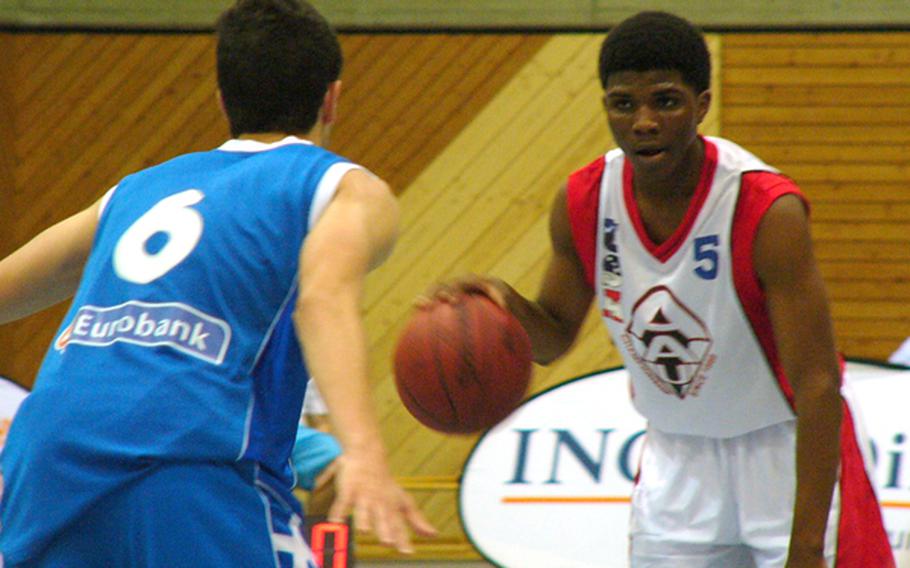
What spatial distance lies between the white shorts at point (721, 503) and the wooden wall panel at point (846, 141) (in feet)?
15.9

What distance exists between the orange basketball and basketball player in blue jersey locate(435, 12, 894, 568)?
107 mm

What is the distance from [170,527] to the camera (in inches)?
82.0

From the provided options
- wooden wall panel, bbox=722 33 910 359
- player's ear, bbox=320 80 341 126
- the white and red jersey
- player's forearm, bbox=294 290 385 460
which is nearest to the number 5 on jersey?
the white and red jersey

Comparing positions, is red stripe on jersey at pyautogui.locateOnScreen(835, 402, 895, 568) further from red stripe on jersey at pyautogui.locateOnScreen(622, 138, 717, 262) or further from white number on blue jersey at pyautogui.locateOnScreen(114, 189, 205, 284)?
white number on blue jersey at pyautogui.locateOnScreen(114, 189, 205, 284)

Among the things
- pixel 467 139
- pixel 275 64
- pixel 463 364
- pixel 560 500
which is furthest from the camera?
pixel 467 139

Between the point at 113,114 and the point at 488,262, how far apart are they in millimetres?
2495

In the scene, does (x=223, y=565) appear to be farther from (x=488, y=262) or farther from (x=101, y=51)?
(x=101, y=51)

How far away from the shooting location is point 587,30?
7.93 metres

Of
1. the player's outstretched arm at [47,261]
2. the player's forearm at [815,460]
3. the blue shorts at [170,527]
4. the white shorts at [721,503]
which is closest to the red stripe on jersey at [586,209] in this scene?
the white shorts at [721,503]

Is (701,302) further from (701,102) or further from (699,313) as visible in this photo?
(701,102)

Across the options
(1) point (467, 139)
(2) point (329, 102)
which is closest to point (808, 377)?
(2) point (329, 102)

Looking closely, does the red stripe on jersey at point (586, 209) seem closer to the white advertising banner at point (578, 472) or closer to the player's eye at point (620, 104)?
the player's eye at point (620, 104)

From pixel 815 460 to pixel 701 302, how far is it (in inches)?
18.7

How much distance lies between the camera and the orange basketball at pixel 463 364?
304 cm
